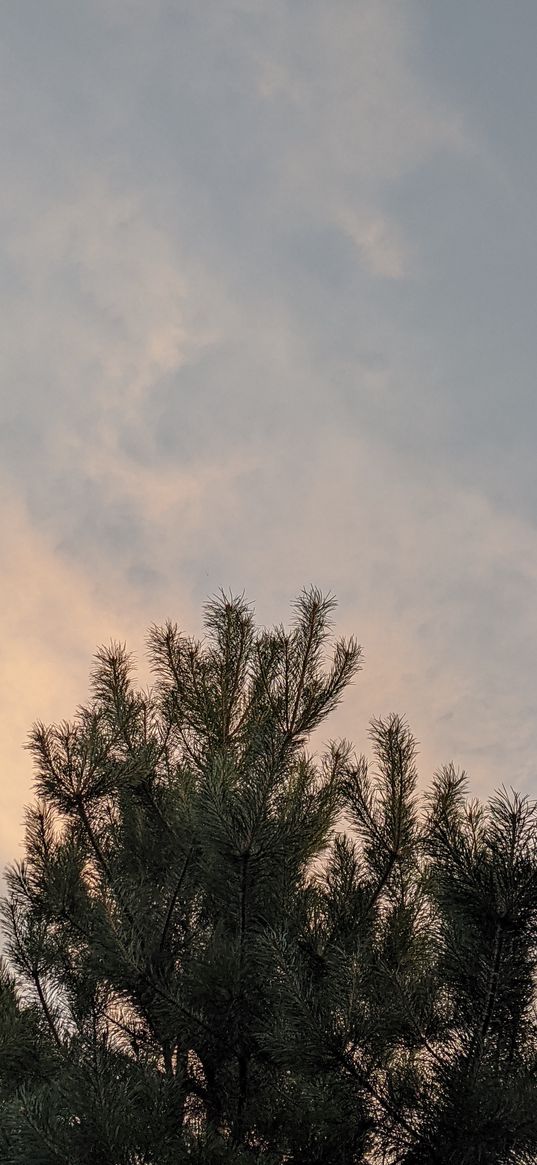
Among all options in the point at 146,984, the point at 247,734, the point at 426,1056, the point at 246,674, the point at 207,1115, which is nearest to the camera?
the point at 426,1056

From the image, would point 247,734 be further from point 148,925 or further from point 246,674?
point 148,925

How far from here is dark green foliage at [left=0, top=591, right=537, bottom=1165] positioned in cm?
322

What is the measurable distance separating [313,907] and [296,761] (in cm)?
103

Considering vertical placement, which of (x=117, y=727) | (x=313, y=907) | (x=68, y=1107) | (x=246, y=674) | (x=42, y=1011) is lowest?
(x=68, y=1107)

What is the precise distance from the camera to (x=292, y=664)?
6.12 meters

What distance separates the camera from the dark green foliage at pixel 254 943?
3221 millimetres

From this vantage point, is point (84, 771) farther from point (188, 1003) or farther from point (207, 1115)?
point (207, 1115)

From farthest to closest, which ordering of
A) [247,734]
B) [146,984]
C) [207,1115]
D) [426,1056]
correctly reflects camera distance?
[247,734]
[207,1115]
[146,984]
[426,1056]

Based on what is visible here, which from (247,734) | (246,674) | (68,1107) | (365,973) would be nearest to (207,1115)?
(68,1107)

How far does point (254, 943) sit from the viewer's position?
14.0ft

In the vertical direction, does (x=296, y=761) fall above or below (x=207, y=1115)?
above

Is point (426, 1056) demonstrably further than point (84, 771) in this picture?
No

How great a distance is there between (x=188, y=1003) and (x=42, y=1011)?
1.38 metres

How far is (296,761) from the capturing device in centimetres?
595
